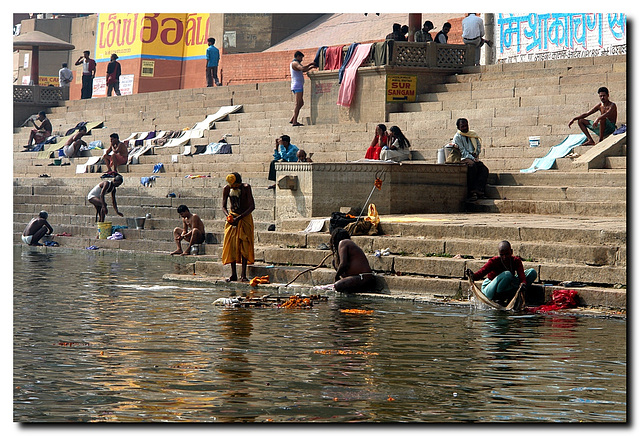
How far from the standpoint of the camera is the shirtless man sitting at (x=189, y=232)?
55.5 feet

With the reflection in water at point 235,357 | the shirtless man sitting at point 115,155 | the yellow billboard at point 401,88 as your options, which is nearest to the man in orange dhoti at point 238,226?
the reflection in water at point 235,357

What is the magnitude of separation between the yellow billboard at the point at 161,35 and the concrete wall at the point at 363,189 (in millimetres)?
17752

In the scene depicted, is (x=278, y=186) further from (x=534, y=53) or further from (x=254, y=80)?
(x=254, y=80)

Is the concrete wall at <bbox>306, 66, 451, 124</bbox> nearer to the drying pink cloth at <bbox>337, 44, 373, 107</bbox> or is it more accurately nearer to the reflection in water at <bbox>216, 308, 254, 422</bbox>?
the drying pink cloth at <bbox>337, 44, 373, 107</bbox>

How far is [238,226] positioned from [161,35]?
20344 mm

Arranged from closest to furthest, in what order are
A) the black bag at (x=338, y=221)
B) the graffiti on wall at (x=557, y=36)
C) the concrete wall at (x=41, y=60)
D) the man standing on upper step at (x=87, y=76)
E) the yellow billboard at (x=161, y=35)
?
the black bag at (x=338, y=221) < the graffiti on wall at (x=557, y=36) < the man standing on upper step at (x=87, y=76) < the yellow billboard at (x=161, y=35) < the concrete wall at (x=41, y=60)

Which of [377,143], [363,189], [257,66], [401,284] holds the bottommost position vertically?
[401,284]

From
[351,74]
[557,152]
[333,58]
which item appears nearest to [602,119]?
[557,152]

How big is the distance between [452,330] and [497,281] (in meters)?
1.38

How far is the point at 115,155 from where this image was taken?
22.0m

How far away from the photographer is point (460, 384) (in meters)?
7.34

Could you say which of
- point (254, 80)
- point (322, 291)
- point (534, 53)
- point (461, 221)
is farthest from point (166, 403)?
point (254, 80)

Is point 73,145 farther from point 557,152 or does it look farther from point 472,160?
point 557,152

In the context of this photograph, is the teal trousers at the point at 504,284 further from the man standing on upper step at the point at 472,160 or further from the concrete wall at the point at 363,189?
the man standing on upper step at the point at 472,160
